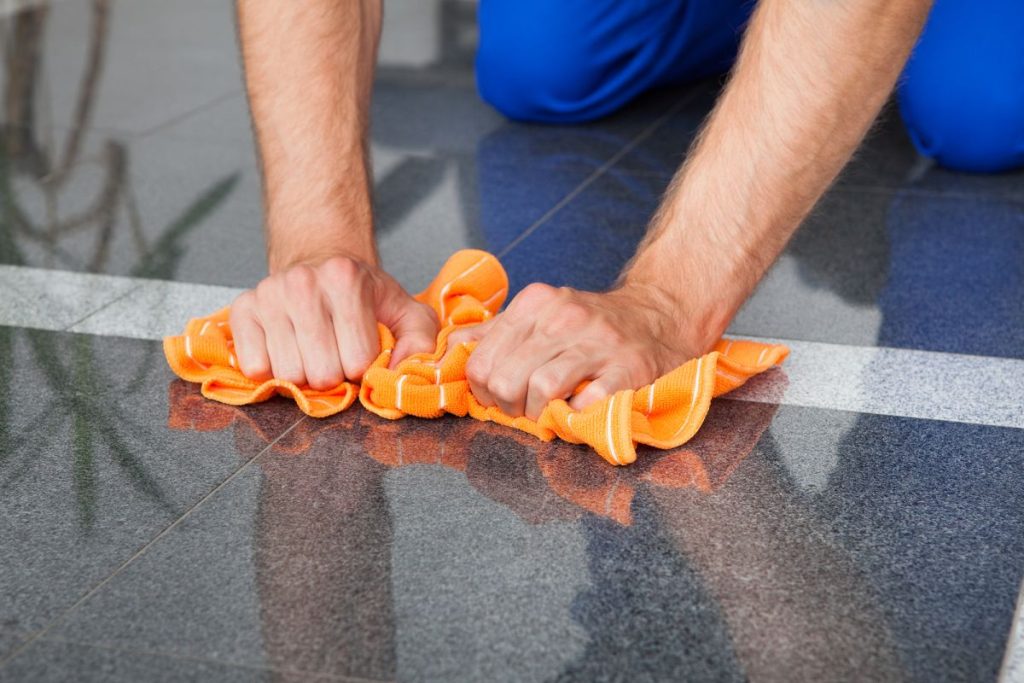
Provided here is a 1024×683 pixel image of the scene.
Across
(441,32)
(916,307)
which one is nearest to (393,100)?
(441,32)

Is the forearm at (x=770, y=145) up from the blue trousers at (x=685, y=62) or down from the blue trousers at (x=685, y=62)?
up

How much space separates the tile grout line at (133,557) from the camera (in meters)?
0.90

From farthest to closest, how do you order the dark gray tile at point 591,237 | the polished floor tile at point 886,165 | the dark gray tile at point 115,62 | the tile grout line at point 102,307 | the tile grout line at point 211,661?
the dark gray tile at point 115,62
the polished floor tile at point 886,165
the dark gray tile at point 591,237
the tile grout line at point 102,307
the tile grout line at point 211,661

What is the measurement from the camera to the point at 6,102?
267cm

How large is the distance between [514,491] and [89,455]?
417mm

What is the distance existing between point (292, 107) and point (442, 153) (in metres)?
0.82

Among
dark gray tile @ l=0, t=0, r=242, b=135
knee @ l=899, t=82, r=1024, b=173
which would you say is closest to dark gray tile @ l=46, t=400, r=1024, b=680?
knee @ l=899, t=82, r=1024, b=173

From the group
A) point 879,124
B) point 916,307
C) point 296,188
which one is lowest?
point 879,124

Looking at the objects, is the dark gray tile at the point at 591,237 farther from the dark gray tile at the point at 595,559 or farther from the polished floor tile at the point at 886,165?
the dark gray tile at the point at 595,559

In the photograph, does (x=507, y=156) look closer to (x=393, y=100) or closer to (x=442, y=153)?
(x=442, y=153)

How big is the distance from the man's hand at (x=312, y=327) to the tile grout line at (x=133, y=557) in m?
0.07

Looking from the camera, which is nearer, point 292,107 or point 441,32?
point 292,107

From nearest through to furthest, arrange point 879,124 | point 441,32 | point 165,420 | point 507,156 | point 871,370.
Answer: point 165,420 → point 871,370 → point 507,156 → point 879,124 → point 441,32

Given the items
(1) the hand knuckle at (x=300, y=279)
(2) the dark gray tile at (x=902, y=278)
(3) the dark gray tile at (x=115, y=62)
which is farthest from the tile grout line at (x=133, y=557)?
(3) the dark gray tile at (x=115, y=62)
